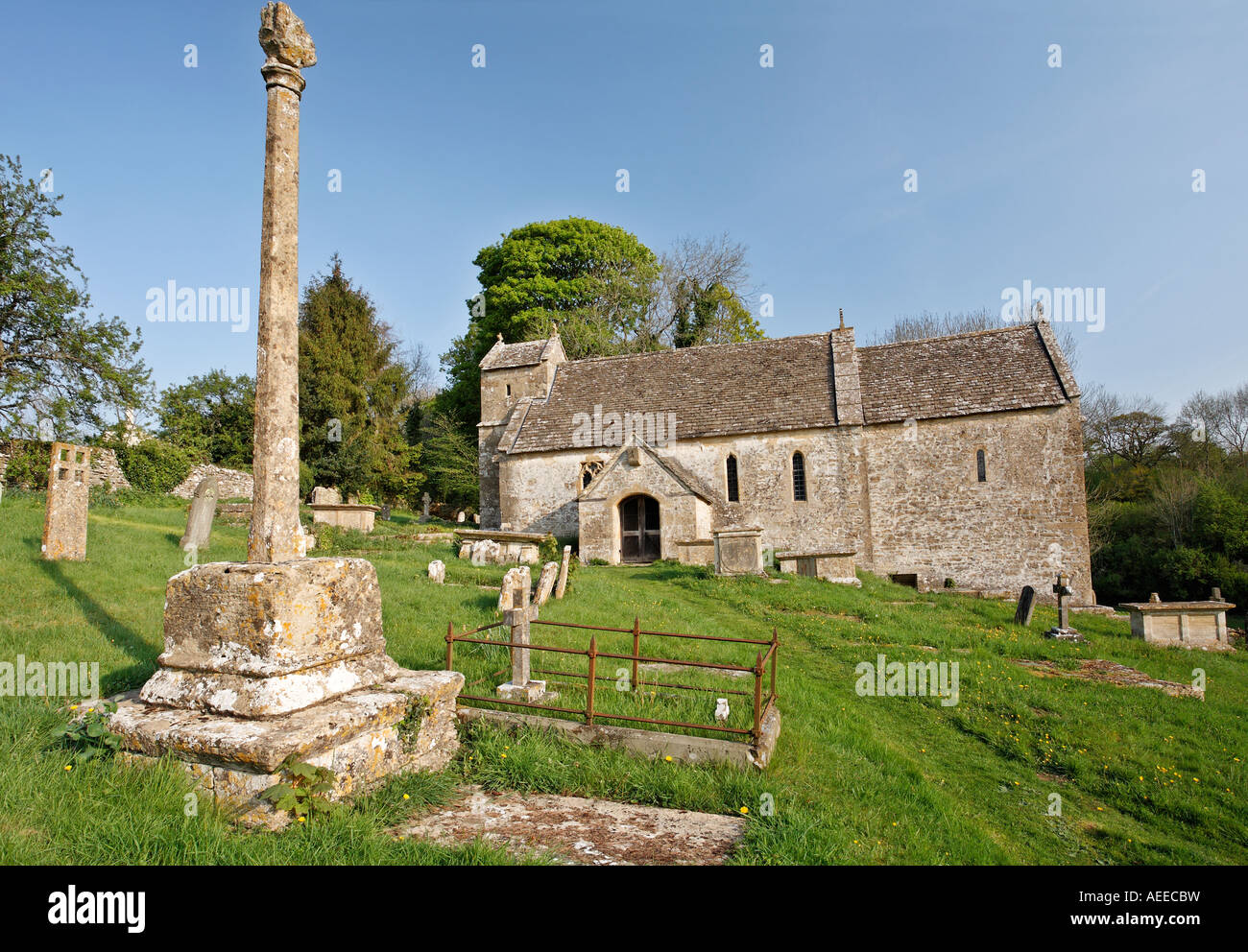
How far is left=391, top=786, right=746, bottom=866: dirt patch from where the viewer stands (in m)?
3.54

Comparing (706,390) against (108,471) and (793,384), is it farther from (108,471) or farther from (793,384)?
(108,471)

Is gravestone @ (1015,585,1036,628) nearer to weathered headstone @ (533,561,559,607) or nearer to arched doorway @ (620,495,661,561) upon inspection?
weathered headstone @ (533,561,559,607)

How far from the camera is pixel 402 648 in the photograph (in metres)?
7.75

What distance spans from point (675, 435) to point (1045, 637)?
549 inches

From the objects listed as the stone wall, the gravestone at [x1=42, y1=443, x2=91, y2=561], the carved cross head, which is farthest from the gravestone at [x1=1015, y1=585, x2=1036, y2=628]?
the stone wall

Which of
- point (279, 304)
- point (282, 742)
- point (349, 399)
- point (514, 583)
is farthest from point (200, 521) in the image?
point (349, 399)

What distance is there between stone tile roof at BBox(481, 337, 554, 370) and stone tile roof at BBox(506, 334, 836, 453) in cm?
153

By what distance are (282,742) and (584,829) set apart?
1731 millimetres

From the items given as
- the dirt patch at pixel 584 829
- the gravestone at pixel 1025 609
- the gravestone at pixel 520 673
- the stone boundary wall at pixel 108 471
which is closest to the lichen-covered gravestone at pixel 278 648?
the dirt patch at pixel 584 829

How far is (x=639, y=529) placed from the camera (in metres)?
22.2

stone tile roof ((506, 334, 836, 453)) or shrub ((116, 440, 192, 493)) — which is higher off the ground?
stone tile roof ((506, 334, 836, 453))

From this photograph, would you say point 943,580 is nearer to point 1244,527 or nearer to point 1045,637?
point 1045,637

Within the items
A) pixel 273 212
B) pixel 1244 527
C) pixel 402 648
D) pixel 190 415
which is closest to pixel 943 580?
pixel 1244 527

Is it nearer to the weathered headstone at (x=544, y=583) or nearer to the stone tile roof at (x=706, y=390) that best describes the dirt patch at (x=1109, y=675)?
the weathered headstone at (x=544, y=583)
